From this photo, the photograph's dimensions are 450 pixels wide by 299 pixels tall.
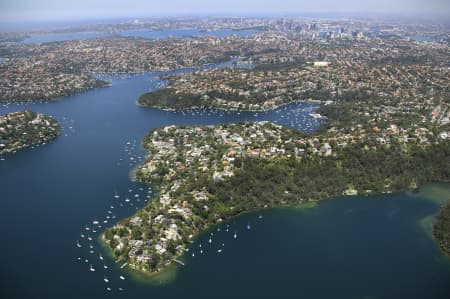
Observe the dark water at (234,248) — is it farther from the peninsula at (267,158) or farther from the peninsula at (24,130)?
the peninsula at (24,130)

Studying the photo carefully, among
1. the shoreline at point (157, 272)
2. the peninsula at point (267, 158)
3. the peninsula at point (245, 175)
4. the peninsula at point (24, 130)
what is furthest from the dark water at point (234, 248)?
the peninsula at point (24, 130)

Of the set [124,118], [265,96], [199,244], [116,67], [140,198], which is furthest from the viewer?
[116,67]

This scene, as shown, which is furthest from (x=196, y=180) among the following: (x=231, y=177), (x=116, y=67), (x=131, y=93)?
(x=116, y=67)

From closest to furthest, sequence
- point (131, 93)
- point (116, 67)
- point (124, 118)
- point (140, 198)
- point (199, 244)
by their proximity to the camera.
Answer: point (199, 244) < point (140, 198) < point (124, 118) < point (131, 93) < point (116, 67)

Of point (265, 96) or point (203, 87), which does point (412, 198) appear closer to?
point (265, 96)

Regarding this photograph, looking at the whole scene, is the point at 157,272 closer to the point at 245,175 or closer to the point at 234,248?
the point at 234,248

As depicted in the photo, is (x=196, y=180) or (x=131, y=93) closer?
(x=196, y=180)

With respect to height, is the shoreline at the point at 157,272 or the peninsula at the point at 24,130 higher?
the peninsula at the point at 24,130
